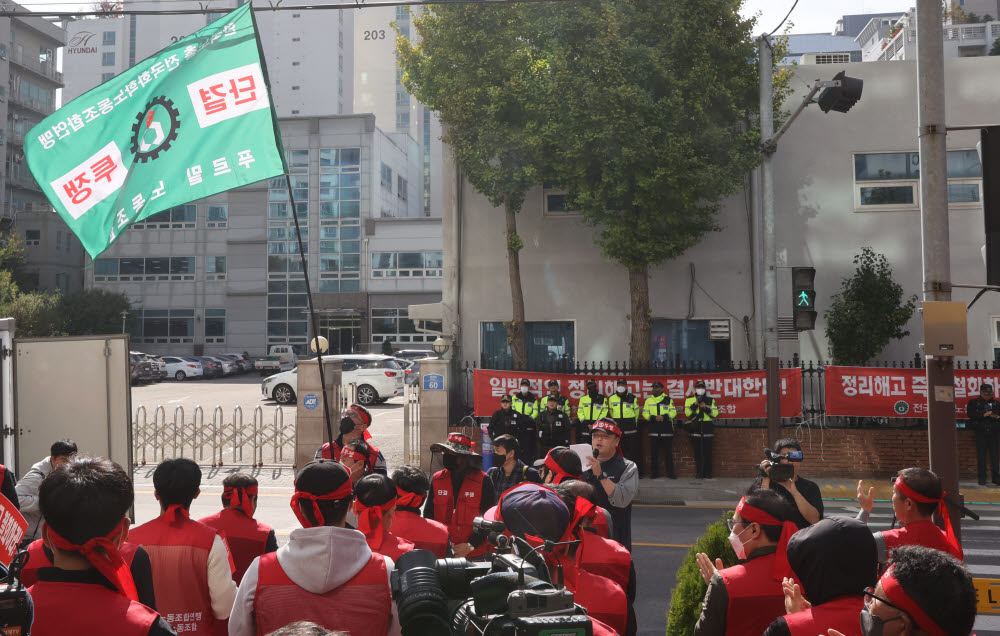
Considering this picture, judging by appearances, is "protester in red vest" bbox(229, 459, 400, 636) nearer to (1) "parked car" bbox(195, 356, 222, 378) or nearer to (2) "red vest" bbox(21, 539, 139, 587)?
(2) "red vest" bbox(21, 539, 139, 587)

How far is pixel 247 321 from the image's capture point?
53938mm

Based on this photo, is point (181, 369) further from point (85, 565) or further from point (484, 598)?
point (484, 598)

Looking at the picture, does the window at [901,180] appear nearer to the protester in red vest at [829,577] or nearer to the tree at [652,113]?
the tree at [652,113]

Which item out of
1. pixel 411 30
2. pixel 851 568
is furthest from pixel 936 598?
pixel 411 30

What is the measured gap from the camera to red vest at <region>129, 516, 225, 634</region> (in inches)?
149

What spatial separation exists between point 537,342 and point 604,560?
48.6 feet

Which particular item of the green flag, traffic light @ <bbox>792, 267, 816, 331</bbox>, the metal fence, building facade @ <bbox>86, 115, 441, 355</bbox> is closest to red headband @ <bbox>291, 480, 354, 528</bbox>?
the green flag

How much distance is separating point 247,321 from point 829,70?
4406cm

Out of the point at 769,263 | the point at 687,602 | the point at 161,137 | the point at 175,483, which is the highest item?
the point at 161,137

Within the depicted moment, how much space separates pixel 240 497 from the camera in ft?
15.8

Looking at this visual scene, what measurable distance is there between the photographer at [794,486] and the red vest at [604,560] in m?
1.78

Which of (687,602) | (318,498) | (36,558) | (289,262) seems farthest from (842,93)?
(289,262)

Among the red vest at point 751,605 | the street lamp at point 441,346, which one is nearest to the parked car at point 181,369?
the street lamp at point 441,346

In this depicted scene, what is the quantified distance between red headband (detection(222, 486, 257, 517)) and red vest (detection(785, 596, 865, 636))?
3240 millimetres
